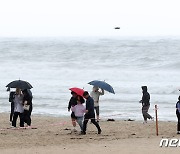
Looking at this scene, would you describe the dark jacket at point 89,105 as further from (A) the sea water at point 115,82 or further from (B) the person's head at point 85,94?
(A) the sea water at point 115,82

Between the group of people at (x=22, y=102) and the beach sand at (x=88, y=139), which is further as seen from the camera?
Answer: the group of people at (x=22, y=102)

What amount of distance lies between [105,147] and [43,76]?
31124 mm

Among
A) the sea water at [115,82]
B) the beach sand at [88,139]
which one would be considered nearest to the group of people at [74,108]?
the beach sand at [88,139]

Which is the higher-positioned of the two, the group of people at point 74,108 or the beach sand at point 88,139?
Answer: the group of people at point 74,108

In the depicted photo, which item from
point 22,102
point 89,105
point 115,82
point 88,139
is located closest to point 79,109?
point 89,105

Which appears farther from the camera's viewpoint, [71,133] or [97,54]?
[97,54]

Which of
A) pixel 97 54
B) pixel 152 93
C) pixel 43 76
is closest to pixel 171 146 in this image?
pixel 152 93

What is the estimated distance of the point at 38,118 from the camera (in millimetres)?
20578

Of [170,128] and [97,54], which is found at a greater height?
[97,54]

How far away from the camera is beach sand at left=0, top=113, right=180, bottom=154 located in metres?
12.2

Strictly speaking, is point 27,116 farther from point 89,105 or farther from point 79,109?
point 89,105

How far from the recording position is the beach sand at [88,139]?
12195mm

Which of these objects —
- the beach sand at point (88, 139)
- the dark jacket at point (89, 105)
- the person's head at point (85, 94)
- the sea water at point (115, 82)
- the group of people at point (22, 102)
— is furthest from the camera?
the sea water at point (115, 82)

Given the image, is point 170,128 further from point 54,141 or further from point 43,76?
point 43,76
